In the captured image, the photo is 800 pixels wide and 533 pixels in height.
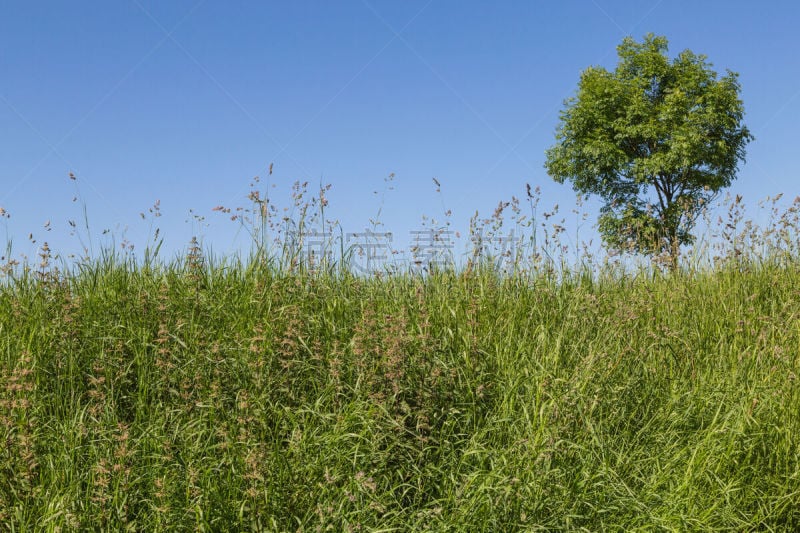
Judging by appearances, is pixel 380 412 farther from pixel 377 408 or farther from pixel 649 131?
pixel 649 131

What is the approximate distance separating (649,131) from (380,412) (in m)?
25.0

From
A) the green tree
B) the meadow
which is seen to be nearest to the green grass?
the meadow

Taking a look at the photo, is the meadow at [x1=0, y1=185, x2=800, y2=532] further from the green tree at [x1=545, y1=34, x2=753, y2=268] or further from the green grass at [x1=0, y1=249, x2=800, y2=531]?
the green tree at [x1=545, y1=34, x2=753, y2=268]

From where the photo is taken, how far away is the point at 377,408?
3375 millimetres

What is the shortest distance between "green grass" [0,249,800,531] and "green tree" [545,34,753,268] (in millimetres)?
22039

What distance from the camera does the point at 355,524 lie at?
2.75 m

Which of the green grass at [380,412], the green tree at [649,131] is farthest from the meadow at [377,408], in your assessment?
the green tree at [649,131]

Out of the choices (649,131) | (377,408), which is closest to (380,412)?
(377,408)

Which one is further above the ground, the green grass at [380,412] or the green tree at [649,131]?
the green tree at [649,131]

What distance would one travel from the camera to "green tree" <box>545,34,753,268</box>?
2552cm

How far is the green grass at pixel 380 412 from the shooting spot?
2844mm

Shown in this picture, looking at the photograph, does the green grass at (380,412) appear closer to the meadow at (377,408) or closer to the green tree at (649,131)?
→ the meadow at (377,408)

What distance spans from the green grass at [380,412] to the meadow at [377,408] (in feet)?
0.06

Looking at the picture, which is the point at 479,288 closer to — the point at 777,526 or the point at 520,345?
the point at 520,345
